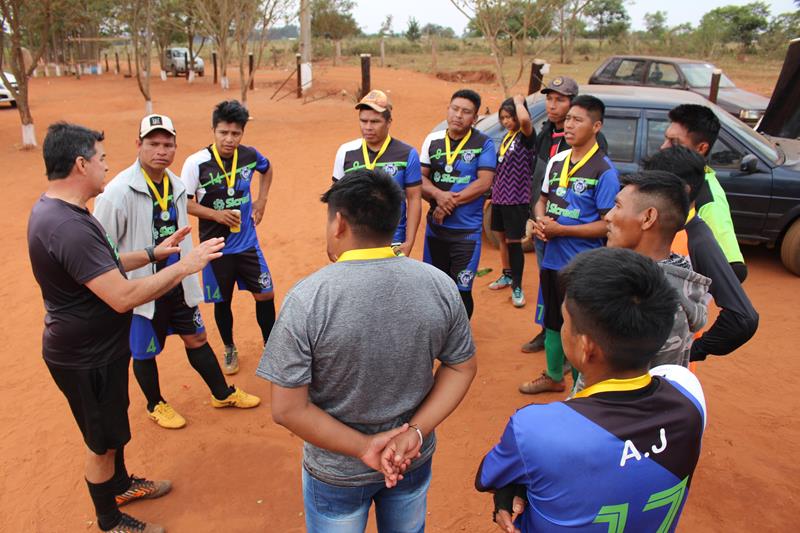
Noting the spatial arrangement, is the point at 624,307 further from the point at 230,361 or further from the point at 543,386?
the point at 230,361

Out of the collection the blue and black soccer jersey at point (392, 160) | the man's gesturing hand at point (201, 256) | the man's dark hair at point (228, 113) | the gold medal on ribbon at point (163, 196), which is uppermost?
the man's dark hair at point (228, 113)

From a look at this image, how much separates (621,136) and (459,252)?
2.96 metres

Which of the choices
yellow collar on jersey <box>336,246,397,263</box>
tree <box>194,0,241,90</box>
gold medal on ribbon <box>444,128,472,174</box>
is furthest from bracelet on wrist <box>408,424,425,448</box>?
tree <box>194,0,241,90</box>

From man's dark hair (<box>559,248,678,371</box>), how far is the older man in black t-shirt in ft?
5.58

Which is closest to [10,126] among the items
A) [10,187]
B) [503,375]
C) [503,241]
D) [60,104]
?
[60,104]

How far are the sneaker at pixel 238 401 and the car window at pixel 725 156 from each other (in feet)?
17.8

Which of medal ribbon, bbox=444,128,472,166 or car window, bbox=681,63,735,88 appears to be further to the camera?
car window, bbox=681,63,735,88

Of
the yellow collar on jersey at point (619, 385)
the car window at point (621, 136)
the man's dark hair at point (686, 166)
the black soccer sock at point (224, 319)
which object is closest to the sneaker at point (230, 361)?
the black soccer sock at point (224, 319)

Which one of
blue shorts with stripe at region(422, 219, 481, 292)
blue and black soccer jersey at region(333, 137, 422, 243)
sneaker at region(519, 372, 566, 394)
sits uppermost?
blue and black soccer jersey at region(333, 137, 422, 243)

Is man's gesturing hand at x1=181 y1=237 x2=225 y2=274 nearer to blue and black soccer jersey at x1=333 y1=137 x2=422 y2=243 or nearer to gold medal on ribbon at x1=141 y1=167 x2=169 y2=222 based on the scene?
gold medal on ribbon at x1=141 y1=167 x2=169 y2=222

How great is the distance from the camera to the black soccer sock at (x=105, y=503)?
113 inches

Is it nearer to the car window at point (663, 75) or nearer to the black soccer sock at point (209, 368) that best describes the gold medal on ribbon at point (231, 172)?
the black soccer sock at point (209, 368)

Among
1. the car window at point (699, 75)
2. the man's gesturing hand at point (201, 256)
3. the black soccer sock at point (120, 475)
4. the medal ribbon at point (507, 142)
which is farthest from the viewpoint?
the car window at point (699, 75)

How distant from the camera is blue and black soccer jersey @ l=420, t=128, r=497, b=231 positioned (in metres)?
4.54
